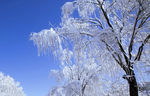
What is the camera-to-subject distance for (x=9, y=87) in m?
17.0

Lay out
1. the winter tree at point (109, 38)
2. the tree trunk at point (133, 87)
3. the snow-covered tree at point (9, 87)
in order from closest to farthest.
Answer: the winter tree at point (109, 38) → the tree trunk at point (133, 87) → the snow-covered tree at point (9, 87)

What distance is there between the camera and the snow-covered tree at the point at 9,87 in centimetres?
1638

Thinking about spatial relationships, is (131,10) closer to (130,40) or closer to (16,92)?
(130,40)

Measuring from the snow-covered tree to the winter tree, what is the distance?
1555 centimetres

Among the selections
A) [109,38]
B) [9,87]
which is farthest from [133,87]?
[9,87]

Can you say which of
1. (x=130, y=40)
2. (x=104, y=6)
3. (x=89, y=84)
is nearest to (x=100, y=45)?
(x=130, y=40)

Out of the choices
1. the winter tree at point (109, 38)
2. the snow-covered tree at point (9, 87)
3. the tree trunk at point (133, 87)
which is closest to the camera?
the winter tree at point (109, 38)

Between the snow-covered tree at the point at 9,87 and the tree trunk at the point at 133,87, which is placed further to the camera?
the snow-covered tree at the point at 9,87

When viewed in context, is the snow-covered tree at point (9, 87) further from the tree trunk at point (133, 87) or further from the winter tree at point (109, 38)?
the tree trunk at point (133, 87)

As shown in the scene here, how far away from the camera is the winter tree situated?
2.76 meters

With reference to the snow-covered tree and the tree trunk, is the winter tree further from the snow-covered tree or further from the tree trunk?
the snow-covered tree

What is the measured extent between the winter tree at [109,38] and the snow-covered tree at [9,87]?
1555 centimetres

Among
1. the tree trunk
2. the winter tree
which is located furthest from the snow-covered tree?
the tree trunk

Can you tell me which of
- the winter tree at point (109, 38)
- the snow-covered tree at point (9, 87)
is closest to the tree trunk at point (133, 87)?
the winter tree at point (109, 38)
